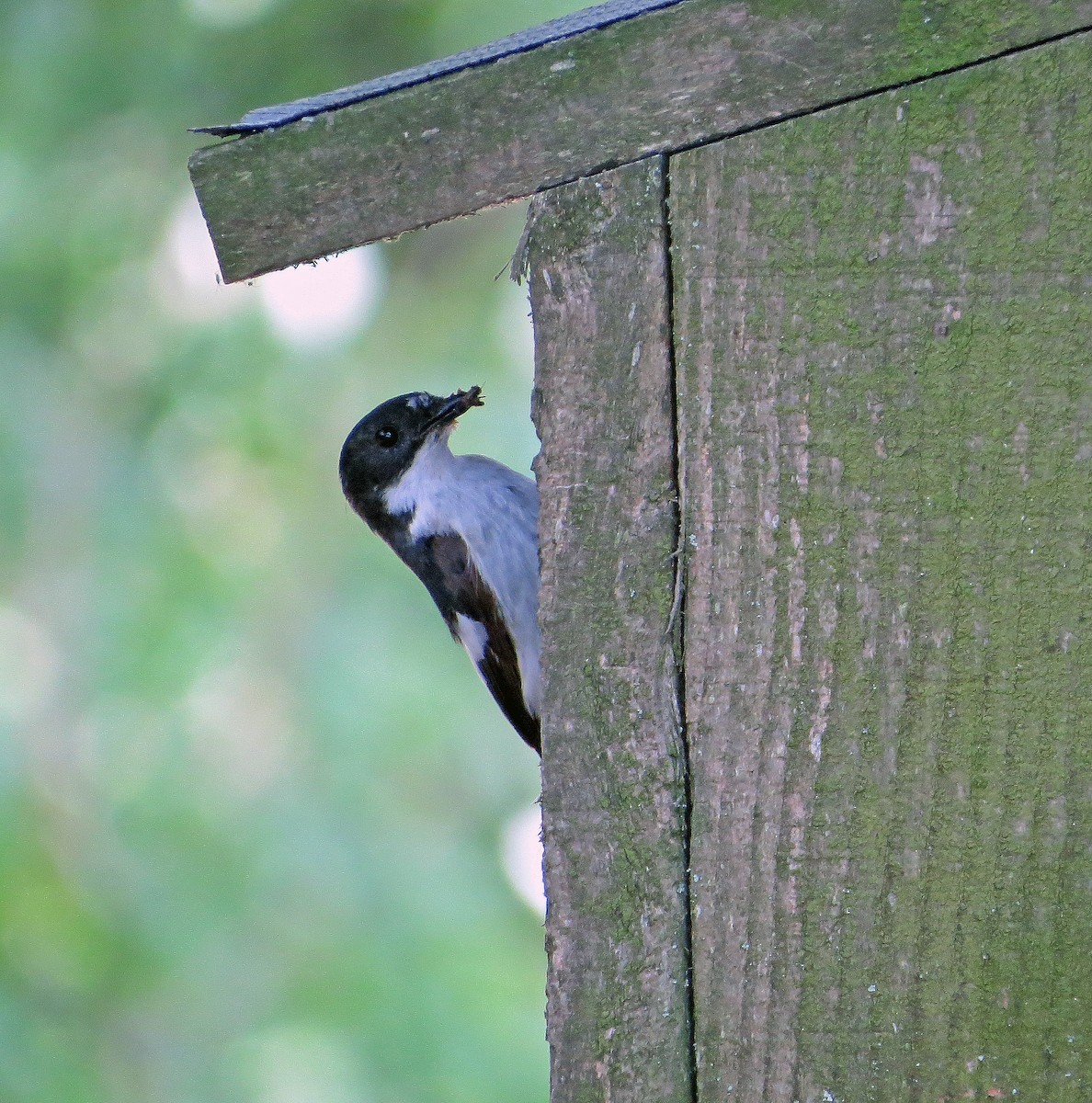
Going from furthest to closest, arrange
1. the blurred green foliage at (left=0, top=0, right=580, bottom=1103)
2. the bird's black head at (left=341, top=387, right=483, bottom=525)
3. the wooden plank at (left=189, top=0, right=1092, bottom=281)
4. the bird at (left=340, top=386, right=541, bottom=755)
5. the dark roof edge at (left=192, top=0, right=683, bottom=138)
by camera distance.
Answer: the blurred green foliage at (left=0, top=0, right=580, bottom=1103) → the bird's black head at (left=341, top=387, right=483, bottom=525) → the bird at (left=340, top=386, right=541, bottom=755) → the dark roof edge at (left=192, top=0, right=683, bottom=138) → the wooden plank at (left=189, top=0, right=1092, bottom=281)

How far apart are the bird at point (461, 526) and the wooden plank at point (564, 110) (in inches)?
41.0

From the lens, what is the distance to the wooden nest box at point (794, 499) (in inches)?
47.6

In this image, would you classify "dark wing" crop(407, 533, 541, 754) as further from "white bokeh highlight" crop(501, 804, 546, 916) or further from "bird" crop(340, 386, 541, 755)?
"white bokeh highlight" crop(501, 804, 546, 916)

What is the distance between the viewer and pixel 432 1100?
12.0 feet

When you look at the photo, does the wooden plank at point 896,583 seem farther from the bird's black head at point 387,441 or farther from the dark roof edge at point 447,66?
the bird's black head at point 387,441

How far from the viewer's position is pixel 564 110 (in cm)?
130

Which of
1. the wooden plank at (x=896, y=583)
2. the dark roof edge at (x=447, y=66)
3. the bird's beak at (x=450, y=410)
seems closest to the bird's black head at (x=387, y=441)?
the bird's beak at (x=450, y=410)

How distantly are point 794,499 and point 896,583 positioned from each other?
4.7 inches

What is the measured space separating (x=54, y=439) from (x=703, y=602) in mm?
3382

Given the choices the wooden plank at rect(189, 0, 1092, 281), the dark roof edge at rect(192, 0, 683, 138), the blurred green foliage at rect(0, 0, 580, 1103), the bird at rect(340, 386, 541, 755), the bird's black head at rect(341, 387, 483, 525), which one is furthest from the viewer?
the blurred green foliage at rect(0, 0, 580, 1103)

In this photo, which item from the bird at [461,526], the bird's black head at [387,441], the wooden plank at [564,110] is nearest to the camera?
the wooden plank at [564,110]

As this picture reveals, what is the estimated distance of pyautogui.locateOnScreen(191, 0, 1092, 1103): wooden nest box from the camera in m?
1.21

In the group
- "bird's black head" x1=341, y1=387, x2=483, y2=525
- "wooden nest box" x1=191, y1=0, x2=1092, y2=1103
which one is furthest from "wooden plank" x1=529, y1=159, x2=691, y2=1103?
"bird's black head" x1=341, y1=387, x2=483, y2=525

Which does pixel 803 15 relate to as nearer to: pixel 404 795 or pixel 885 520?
pixel 885 520
